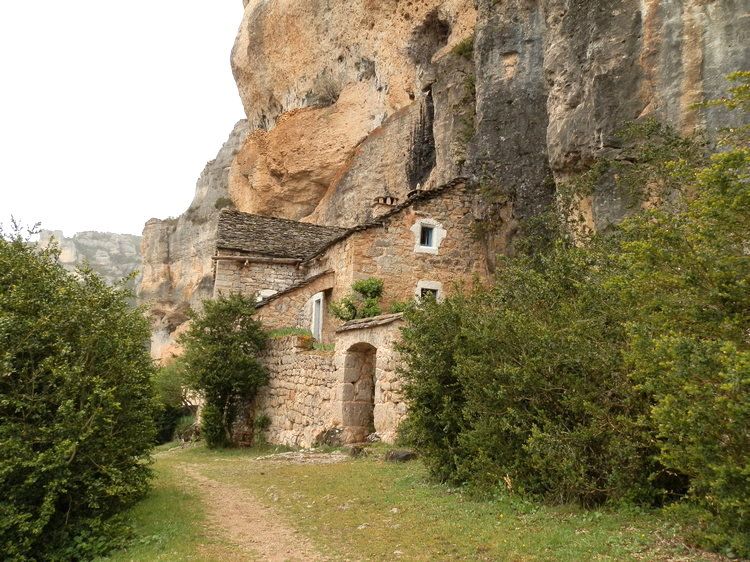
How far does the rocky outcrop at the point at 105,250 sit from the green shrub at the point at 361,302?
75415 mm

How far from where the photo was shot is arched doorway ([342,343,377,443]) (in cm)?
1273

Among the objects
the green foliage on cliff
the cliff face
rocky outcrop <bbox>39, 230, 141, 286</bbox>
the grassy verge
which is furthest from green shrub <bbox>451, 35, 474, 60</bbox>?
rocky outcrop <bbox>39, 230, 141, 286</bbox>

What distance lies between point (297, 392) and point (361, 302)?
2659mm

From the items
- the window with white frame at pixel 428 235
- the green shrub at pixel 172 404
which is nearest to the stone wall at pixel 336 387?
the window with white frame at pixel 428 235

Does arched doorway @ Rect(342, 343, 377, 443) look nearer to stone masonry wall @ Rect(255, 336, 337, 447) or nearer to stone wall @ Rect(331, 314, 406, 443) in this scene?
stone wall @ Rect(331, 314, 406, 443)

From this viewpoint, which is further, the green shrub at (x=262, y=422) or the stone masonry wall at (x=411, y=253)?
the green shrub at (x=262, y=422)

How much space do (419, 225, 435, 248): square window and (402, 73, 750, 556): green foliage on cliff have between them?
7.23 meters

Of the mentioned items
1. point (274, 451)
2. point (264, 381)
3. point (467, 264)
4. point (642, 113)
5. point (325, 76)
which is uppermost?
point (325, 76)

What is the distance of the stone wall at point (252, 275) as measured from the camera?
19344 mm

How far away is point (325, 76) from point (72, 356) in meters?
25.0

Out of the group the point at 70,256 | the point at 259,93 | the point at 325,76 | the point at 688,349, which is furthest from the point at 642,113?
the point at 70,256

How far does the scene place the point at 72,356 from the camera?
6.99 meters

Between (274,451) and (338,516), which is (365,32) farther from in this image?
(338,516)

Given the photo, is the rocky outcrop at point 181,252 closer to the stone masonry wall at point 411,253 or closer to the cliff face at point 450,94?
the cliff face at point 450,94
